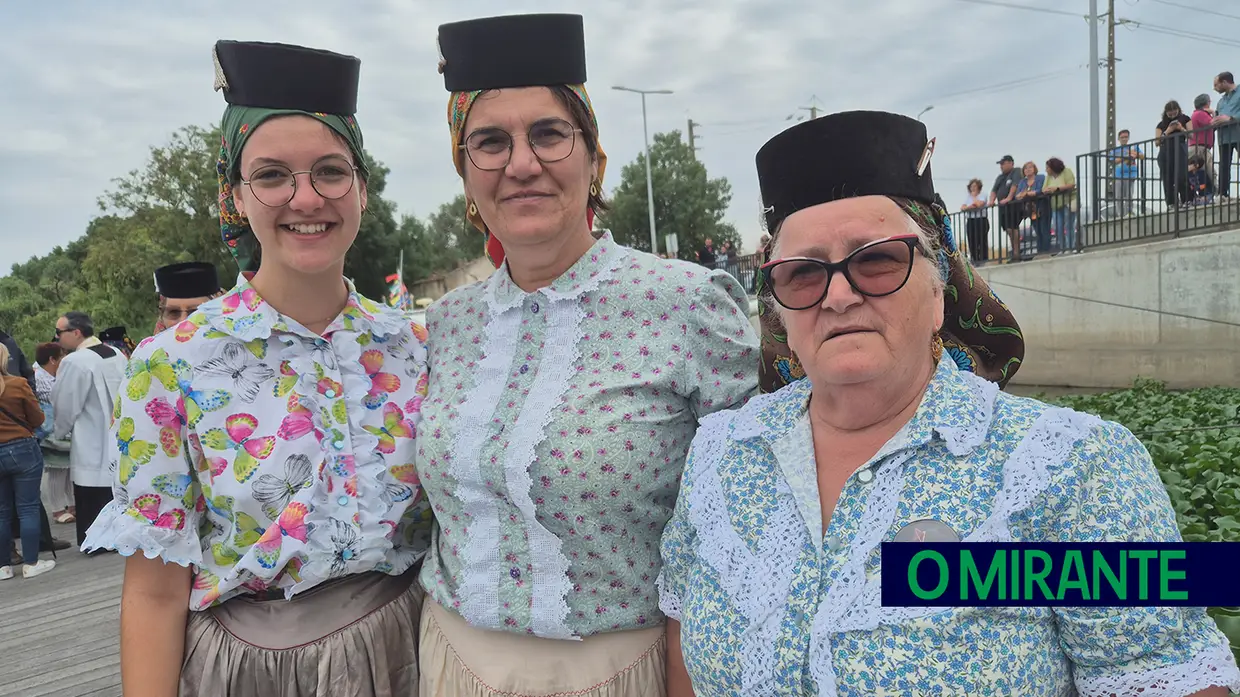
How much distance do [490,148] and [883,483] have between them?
1.17m

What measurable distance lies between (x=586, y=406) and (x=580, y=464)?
0.14 metres

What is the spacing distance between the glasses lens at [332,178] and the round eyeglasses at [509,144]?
1.05 feet

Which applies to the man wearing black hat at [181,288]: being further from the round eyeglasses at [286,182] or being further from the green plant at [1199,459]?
the green plant at [1199,459]

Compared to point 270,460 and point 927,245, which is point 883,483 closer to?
point 927,245

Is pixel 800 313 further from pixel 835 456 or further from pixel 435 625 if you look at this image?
pixel 435 625

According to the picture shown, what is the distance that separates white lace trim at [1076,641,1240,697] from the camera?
1.19 meters

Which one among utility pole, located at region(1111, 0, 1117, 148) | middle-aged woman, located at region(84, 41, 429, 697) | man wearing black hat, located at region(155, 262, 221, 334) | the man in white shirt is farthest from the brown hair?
utility pole, located at region(1111, 0, 1117, 148)

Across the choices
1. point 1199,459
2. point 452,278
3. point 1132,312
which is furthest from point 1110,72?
point 452,278

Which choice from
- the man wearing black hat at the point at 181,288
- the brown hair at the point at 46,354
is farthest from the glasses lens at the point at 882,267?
the brown hair at the point at 46,354

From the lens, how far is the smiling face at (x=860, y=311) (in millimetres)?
1424

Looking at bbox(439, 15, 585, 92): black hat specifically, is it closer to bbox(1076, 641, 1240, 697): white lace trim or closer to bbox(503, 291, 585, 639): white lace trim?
bbox(503, 291, 585, 639): white lace trim

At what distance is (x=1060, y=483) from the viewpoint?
125cm

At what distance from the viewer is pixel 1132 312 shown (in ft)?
29.5

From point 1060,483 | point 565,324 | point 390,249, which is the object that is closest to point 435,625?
point 565,324
